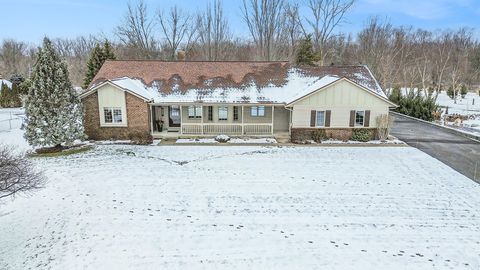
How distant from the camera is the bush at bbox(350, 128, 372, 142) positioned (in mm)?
22109

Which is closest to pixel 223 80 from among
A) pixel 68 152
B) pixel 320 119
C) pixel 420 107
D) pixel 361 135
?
pixel 320 119

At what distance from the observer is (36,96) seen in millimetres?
18719

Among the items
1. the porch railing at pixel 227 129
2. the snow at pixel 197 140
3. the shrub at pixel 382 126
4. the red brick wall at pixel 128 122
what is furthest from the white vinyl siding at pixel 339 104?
the red brick wall at pixel 128 122

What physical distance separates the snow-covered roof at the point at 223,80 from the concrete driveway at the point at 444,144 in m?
3.96

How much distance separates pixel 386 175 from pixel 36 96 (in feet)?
60.7

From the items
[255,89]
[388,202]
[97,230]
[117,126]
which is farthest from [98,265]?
[255,89]

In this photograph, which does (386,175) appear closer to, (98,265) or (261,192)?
(261,192)

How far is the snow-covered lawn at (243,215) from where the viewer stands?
30.8 feet

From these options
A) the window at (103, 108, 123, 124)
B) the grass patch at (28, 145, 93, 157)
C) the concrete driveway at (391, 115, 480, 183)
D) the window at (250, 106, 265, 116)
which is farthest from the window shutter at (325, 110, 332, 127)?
the grass patch at (28, 145, 93, 157)

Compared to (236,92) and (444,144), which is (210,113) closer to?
(236,92)

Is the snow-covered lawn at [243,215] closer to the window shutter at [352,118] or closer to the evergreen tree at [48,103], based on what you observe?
the evergreen tree at [48,103]

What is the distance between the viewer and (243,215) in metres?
11.9

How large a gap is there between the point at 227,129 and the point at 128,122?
6435 mm

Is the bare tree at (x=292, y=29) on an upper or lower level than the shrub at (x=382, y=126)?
upper
